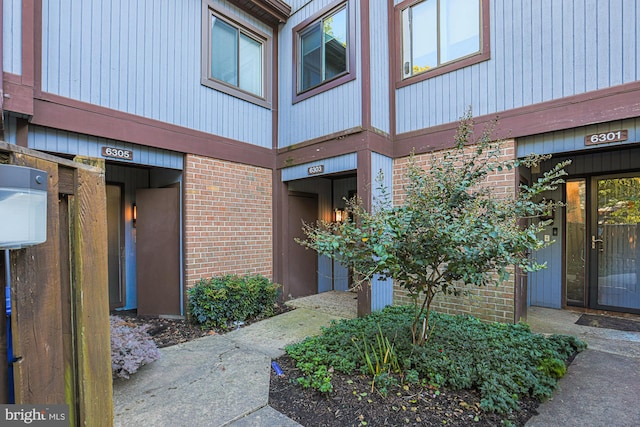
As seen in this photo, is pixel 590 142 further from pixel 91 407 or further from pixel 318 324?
pixel 91 407

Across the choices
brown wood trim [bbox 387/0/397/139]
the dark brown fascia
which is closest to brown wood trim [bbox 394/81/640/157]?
brown wood trim [bbox 387/0/397/139]

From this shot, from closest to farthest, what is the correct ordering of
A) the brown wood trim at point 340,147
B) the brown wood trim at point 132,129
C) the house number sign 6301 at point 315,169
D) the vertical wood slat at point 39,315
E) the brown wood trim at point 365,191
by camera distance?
the vertical wood slat at point 39,315, the brown wood trim at point 132,129, the brown wood trim at point 365,191, the brown wood trim at point 340,147, the house number sign 6301 at point 315,169

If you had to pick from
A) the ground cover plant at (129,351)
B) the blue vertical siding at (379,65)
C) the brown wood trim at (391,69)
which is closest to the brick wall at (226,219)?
the ground cover plant at (129,351)

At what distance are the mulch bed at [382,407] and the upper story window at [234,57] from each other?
194 inches

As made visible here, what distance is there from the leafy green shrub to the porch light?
3.91m

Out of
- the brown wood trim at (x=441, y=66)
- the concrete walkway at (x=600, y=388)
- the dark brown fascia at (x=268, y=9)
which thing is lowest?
the concrete walkway at (x=600, y=388)

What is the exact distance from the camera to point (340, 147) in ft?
17.3

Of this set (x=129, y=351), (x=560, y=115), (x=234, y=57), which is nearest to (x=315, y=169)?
(x=234, y=57)

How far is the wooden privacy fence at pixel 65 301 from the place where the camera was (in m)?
1.08

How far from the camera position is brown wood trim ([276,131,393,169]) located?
16.3 feet

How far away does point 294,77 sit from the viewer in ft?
20.2

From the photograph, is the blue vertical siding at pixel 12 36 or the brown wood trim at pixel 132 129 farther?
the brown wood trim at pixel 132 129

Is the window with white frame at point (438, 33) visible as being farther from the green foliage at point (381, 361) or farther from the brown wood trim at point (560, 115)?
the green foliage at point (381, 361)

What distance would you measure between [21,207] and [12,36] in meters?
3.86
